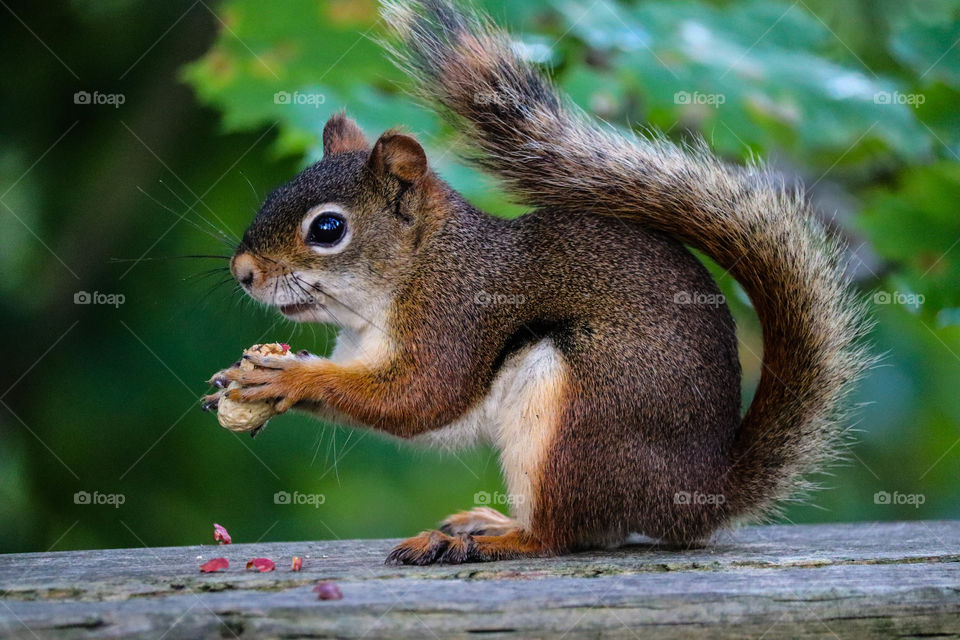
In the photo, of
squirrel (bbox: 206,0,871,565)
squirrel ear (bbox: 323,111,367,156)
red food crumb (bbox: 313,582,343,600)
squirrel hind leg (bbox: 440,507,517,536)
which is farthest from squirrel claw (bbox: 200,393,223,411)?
red food crumb (bbox: 313,582,343,600)

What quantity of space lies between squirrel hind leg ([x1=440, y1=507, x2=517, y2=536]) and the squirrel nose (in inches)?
30.6

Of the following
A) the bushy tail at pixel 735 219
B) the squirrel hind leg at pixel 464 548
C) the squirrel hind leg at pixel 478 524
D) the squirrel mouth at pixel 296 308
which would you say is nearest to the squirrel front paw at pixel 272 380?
the squirrel mouth at pixel 296 308

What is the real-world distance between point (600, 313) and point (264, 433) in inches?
56.0

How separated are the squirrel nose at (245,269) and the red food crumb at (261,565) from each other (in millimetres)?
755

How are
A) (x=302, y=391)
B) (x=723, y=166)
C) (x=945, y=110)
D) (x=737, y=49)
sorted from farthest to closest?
(x=945, y=110) < (x=737, y=49) < (x=723, y=166) < (x=302, y=391)

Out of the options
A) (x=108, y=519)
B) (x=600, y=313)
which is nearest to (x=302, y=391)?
(x=600, y=313)

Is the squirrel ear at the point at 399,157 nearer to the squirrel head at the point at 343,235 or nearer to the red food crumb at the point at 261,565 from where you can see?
the squirrel head at the point at 343,235

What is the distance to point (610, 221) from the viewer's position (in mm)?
2527

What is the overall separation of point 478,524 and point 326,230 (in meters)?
0.83

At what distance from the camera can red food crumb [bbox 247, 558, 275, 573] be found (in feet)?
6.22

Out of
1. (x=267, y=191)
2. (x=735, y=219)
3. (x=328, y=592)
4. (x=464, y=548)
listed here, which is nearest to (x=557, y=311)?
(x=735, y=219)

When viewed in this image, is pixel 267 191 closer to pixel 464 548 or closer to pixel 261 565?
pixel 464 548

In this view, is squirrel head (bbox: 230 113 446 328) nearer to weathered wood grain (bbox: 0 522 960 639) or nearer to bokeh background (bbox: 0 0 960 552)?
bokeh background (bbox: 0 0 960 552)

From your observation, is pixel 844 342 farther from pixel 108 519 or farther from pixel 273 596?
pixel 108 519
